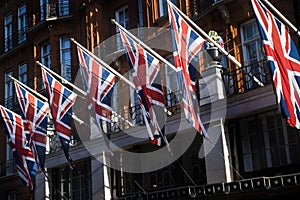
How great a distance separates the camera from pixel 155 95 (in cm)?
1727

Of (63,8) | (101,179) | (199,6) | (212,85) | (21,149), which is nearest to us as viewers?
(212,85)

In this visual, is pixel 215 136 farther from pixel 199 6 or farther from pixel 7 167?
pixel 7 167

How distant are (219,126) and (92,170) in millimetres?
6821

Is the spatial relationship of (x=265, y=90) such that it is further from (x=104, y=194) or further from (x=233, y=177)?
(x=104, y=194)

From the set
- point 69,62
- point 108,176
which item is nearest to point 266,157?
point 108,176

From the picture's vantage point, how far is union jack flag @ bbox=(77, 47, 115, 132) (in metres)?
18.5

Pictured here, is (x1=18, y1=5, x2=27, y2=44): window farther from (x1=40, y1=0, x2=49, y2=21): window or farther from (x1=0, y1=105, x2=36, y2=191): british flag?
(x1=0, y1=105, x2=36, y2=191): british flag

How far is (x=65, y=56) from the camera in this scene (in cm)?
2825

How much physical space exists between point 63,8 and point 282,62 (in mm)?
17503

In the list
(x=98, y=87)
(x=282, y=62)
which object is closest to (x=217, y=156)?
(x=282, y=62)

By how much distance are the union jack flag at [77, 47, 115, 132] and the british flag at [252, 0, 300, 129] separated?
6.60 m

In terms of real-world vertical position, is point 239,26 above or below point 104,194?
above

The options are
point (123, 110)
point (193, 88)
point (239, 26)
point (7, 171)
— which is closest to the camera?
point (193, 88)

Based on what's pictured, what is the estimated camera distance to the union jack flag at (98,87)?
18516 mm
